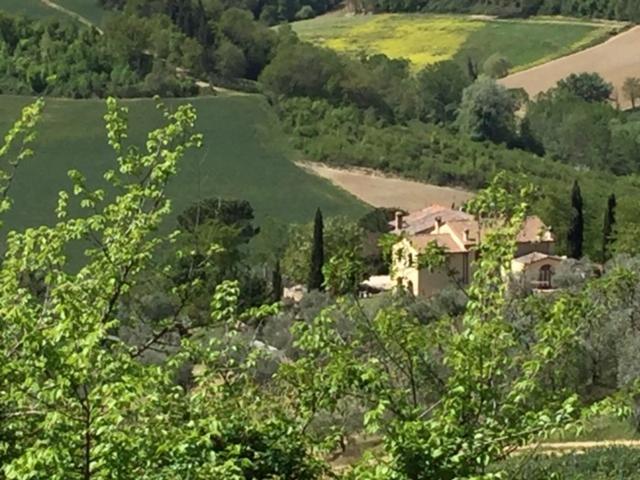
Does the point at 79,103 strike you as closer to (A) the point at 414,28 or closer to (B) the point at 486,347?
(A) the point at 414,28

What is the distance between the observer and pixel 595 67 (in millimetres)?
87312

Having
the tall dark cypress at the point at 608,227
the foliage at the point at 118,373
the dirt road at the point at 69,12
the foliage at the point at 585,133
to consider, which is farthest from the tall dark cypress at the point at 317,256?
the dirt road at the point at 69,12

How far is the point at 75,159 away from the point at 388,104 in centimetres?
2227

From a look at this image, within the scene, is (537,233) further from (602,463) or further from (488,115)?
(488,115)

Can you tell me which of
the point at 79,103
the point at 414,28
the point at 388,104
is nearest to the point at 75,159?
the point at 79,103

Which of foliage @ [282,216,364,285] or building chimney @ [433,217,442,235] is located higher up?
building chimney @ [433,217,442,235]

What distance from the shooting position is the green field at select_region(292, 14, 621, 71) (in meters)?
94.0

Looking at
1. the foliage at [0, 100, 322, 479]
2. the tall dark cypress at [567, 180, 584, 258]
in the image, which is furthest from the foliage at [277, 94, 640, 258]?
the foliage at [0, 100, 322, 479]

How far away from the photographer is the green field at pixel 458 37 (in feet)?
308

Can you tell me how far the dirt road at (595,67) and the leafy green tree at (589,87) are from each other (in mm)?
1270

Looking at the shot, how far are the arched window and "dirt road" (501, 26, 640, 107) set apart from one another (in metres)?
46.5

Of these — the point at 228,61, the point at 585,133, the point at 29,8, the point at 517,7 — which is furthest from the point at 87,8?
the point at 517,7

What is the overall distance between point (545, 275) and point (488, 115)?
3489cm

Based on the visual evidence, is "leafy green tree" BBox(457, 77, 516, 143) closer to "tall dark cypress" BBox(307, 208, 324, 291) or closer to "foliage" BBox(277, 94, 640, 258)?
"foliage" BBox(277, 94, 640, 258)
